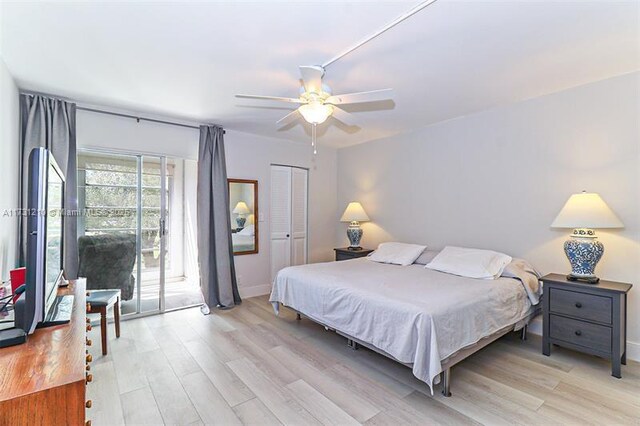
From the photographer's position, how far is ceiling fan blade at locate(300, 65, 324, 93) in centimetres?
199

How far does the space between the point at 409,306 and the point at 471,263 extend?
1305mm

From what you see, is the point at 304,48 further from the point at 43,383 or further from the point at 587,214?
the point at 587,214

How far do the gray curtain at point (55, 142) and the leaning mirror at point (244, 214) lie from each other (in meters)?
1.78

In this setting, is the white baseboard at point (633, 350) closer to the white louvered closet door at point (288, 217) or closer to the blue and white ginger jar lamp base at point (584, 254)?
the blue and white ginger jar lamp base at point (584, 254)

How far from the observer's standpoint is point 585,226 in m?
2.52

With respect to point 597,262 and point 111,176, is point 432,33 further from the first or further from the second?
point 111,176

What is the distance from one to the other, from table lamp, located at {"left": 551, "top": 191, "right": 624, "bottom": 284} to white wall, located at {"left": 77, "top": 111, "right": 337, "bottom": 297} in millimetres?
3464

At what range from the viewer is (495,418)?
191 cm

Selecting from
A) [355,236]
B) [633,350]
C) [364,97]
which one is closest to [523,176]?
[633,350]

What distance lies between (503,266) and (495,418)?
1.51 meters

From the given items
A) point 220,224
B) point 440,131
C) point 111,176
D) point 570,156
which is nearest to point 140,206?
point 111,176

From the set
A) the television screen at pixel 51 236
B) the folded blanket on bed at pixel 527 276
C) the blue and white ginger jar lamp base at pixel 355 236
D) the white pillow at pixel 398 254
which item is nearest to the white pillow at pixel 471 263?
the folded blanket on bed at pixel 527 276

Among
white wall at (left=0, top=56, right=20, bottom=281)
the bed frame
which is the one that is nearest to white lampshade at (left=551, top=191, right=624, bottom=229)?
the bed frame

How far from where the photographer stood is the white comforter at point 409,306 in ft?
6.78
